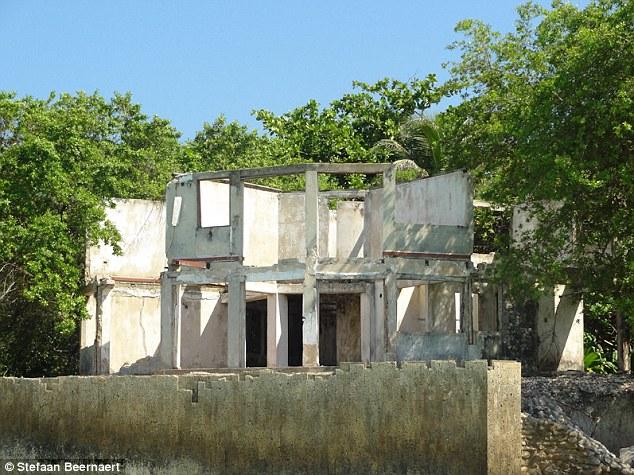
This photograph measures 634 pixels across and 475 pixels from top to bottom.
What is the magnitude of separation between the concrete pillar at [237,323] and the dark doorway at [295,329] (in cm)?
477

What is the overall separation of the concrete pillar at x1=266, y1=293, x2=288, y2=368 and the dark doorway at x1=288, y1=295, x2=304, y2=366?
172 cm

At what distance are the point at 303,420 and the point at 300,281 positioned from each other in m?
8.69

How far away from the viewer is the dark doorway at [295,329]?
33.9 meters

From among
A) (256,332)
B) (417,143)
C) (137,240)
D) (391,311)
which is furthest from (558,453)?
(417,143)

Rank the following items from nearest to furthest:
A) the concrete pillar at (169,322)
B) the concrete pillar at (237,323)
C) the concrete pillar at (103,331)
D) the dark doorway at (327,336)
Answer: the concrete pillar at (237,323) → the concrete pillar at (169,322) → the concrete pillar at (103,331) → the dark doorway at (327,336)

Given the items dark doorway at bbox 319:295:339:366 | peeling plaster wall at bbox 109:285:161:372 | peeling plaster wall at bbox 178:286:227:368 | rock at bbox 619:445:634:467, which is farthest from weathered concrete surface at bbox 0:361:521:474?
dark doorway at bbox 319:295:339:366

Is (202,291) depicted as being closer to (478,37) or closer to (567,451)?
(478,37)

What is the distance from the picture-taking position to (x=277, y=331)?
31.0m

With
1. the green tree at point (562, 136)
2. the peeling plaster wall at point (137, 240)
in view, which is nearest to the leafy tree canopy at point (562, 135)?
the green tree at point (562, 136)

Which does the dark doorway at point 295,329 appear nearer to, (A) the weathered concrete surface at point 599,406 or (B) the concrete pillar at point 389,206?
(B) the concrete pillar at point 389,206

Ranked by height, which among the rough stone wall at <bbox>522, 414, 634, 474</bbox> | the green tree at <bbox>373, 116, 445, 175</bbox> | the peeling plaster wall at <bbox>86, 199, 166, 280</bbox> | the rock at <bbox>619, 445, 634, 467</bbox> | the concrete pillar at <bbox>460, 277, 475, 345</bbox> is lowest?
the rock at <bbox>619, 445, 634, 467</bbox>

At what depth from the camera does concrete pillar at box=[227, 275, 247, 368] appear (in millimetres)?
28266

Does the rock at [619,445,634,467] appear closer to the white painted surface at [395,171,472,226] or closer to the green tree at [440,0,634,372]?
the green tree at [440,0,634,372]

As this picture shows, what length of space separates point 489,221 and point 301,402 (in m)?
15.1
